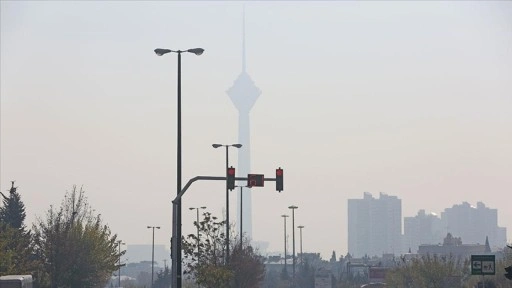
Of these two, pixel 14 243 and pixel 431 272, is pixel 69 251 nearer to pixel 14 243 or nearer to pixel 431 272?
pixel 14 243

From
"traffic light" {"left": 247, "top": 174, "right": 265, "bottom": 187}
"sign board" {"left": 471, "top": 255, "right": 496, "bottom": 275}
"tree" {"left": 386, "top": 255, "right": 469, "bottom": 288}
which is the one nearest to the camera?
"traffic light" {"left": 247, "top": 174, "right": 265, "bottom": 187}

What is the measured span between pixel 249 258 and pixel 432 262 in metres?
24.6

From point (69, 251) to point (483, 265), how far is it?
35.9 m

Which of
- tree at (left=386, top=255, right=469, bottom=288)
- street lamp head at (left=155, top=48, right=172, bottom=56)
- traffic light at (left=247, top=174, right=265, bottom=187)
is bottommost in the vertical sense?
tree at (left=386, top=255, right=469, bottom=288)

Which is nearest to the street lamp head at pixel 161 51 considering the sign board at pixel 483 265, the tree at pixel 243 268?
the sign board at pixel 483 265

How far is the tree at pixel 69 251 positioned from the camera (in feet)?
258

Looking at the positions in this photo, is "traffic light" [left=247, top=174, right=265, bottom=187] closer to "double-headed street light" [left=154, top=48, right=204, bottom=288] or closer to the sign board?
"double-headed street light" [left=154, top=48, right=204, bottom=288]

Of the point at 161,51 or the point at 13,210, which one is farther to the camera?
the point at 13,210

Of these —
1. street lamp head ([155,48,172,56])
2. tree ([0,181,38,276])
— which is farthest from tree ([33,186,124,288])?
street lamp head ([155,48,172,56])

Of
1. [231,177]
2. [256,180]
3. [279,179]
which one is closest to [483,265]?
[279,179]

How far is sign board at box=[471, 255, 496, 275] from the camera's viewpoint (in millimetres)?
51062

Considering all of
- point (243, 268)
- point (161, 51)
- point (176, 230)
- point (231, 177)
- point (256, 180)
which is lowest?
point (243, 268)

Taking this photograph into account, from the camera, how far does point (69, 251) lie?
79062 millimetres

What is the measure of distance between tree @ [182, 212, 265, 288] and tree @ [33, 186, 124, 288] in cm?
653
